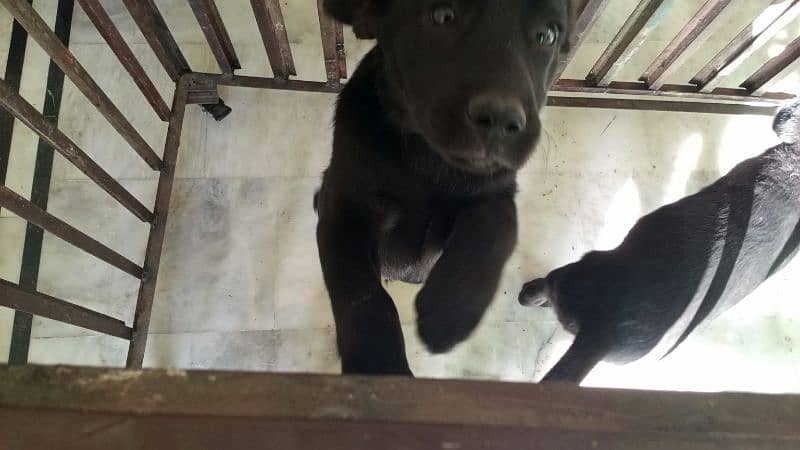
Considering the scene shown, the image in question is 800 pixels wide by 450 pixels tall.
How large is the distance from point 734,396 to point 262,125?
2.30 metres

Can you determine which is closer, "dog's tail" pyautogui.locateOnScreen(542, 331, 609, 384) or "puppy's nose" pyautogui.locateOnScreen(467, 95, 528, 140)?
"puppy's nose" pyautogui.locateOnScreen(467, 95, 528, 140)

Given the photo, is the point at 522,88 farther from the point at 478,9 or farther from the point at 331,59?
the point at 331,59

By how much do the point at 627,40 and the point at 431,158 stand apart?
4.00ft

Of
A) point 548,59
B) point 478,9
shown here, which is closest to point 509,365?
point 548,59

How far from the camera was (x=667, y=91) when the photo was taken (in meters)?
2.58

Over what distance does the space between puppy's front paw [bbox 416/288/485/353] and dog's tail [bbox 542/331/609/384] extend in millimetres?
429

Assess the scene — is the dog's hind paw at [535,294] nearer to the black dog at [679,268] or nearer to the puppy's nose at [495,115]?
the black dog at [679,268]

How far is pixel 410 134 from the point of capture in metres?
1.52

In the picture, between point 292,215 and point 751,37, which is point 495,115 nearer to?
point 292,215

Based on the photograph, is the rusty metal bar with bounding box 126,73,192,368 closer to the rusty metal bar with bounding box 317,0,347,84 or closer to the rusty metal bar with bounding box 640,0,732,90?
the rusty metal bar with bounding box 317,0,347,84

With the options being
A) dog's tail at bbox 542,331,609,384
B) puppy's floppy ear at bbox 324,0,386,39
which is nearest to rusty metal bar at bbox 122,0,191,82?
puppy's floppy ear at bbox 324,0,386,39

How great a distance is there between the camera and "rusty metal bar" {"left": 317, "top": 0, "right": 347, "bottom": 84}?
2088 mm

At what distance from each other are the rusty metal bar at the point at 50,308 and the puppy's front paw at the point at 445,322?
3.62ft

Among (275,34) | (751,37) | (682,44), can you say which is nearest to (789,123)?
(751,37)
